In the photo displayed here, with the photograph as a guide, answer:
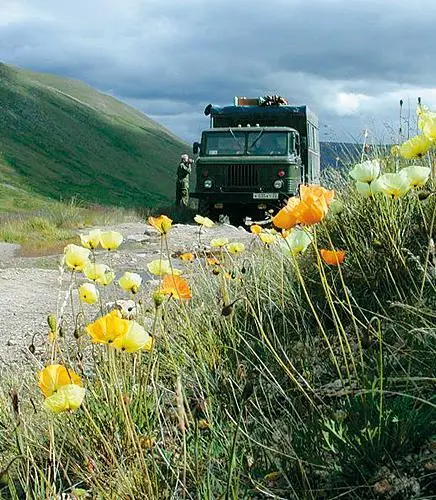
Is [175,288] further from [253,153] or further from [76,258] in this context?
[253,153]

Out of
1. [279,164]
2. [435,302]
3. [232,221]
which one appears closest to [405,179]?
[435,302]

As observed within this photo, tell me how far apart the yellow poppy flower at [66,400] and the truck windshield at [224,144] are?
51.6 ft

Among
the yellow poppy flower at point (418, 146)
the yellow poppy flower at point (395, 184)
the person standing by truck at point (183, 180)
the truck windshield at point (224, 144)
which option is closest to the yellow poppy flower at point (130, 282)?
the yellow poppy flower at point (395, 184)

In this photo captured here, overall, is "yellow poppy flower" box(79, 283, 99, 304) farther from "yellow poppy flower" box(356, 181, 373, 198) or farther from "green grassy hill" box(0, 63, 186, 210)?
"green grassy hill" box(0, 63, 186, 210)

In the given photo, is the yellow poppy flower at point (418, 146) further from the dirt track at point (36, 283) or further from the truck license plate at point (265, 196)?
the truck license plate at point (265, 196)

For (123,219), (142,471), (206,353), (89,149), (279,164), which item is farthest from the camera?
(89,149)

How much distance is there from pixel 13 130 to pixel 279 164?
7520 centimetres

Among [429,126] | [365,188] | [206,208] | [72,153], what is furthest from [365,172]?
[72,153]

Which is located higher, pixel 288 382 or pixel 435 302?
pixel 435 302

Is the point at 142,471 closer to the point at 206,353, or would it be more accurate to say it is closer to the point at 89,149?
the point at 206,353

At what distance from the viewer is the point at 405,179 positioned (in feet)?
8.47

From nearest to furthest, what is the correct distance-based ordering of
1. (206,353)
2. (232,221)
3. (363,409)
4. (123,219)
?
(363,409) → (206,353) → (232,221) → (123,219)

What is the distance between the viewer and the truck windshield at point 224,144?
17.3m

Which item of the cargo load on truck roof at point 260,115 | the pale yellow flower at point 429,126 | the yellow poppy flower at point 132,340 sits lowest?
the yellow poppy flower at point 132,340
